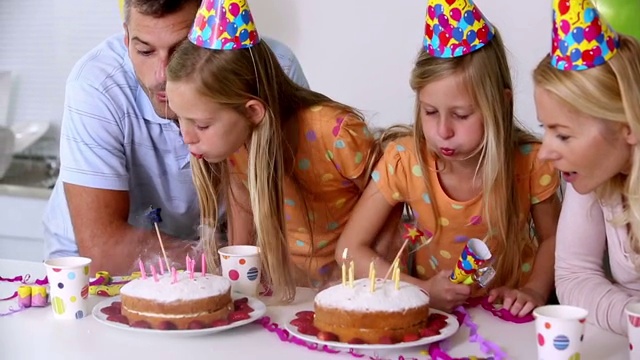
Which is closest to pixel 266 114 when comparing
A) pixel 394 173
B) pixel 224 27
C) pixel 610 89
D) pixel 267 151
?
pixel 267 151

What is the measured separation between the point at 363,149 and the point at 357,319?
2.23ft

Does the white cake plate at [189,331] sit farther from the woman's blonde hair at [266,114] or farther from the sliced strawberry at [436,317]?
the sliced strawberry at [436,317]

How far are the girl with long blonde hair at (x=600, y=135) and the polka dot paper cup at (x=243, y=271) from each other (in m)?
0.56

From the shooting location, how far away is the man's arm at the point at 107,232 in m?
2.21

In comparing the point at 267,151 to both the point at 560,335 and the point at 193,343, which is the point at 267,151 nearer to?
the point at 193,343

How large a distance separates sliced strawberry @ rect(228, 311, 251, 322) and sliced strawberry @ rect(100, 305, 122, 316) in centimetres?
20

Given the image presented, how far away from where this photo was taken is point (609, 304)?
5.00 feet

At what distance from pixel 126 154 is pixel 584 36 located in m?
1.27

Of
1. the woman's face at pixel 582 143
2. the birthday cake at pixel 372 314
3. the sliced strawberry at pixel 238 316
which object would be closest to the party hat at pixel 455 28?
the woman's face at pixel 582 143

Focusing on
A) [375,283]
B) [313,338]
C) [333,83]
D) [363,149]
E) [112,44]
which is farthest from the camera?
[333,83]

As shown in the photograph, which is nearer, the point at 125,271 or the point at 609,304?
the point at 609,304

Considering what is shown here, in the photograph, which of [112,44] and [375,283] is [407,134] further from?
[112,44]

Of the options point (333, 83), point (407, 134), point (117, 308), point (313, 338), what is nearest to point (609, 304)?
point (313, 338)

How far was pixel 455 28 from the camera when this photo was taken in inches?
72.7
